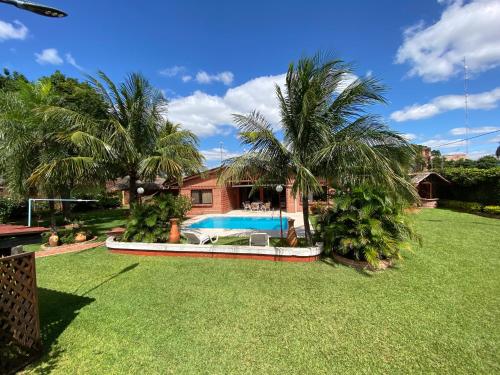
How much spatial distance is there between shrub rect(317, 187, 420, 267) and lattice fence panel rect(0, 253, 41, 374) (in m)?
6.70

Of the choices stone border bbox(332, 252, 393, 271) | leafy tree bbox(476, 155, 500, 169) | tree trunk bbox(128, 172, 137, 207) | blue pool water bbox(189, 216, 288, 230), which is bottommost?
stone border bbox(332, 252, 393, 271)

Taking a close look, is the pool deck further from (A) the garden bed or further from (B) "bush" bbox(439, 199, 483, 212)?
(B) "bush" bbox(439, 199, 483, 212)

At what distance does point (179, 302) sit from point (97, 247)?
672 centimetres

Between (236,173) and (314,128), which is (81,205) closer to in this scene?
(236,173)

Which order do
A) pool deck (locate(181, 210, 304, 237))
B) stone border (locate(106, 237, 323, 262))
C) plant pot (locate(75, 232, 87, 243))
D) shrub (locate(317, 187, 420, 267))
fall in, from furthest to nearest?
pool deck (locate(181, 210, 304, 237))
plant pot (locate(75, 232, 87, 243))
stone border (locate(106, 237, 323, 262))
shrub (locate(317, 187, 420, 267))

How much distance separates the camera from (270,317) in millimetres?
4809

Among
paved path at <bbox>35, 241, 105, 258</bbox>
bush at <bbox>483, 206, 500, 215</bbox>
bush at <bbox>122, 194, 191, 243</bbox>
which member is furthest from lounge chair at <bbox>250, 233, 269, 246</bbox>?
bush at <bbox>483, 206, 500, 215</bbox>

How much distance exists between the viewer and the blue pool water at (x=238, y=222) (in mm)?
16391

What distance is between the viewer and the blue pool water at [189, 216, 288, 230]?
53.8 feet

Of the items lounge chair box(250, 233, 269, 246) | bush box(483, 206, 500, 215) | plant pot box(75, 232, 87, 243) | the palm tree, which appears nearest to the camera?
the palm tree

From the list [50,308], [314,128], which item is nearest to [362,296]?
[314,128]

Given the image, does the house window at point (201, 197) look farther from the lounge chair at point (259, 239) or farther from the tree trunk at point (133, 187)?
the lounge chair at point (259, 239)

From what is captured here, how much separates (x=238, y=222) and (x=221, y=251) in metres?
9.59

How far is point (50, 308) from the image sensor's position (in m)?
5.29
